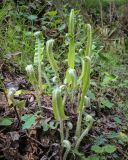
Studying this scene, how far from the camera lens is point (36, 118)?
2.01 meters

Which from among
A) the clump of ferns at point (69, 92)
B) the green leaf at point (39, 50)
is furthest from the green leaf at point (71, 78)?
the green leaf at point (39, 50)

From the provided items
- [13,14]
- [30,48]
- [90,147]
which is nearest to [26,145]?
[90,147]

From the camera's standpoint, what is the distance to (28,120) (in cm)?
193

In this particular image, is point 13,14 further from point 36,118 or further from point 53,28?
point 36,118

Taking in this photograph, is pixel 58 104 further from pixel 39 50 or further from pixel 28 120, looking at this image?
pixel 39 50

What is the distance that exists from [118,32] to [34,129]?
314 cm

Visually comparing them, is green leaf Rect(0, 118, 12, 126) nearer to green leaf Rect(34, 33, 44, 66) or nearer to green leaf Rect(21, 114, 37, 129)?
green leaf Rect(21, 114, 37, 129)

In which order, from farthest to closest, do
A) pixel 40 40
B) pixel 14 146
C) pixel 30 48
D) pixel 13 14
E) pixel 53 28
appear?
pixel 53 28 → pixel 13 14 → pixel 30 48 → pixel 40 40 → pixel 14 146

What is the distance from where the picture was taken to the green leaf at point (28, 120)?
1888 millimetres

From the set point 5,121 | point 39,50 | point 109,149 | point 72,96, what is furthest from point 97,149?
point 39,50

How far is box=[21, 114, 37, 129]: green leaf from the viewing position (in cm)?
189

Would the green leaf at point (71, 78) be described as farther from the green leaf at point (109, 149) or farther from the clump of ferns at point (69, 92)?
the green leaf at point (109, 149)

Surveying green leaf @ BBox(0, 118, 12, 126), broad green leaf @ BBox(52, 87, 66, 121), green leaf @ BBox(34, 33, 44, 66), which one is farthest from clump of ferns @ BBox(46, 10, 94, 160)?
green leaf @ BBox(0, 118, 12, 126)

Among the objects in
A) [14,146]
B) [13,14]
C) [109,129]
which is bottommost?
[109,129]
